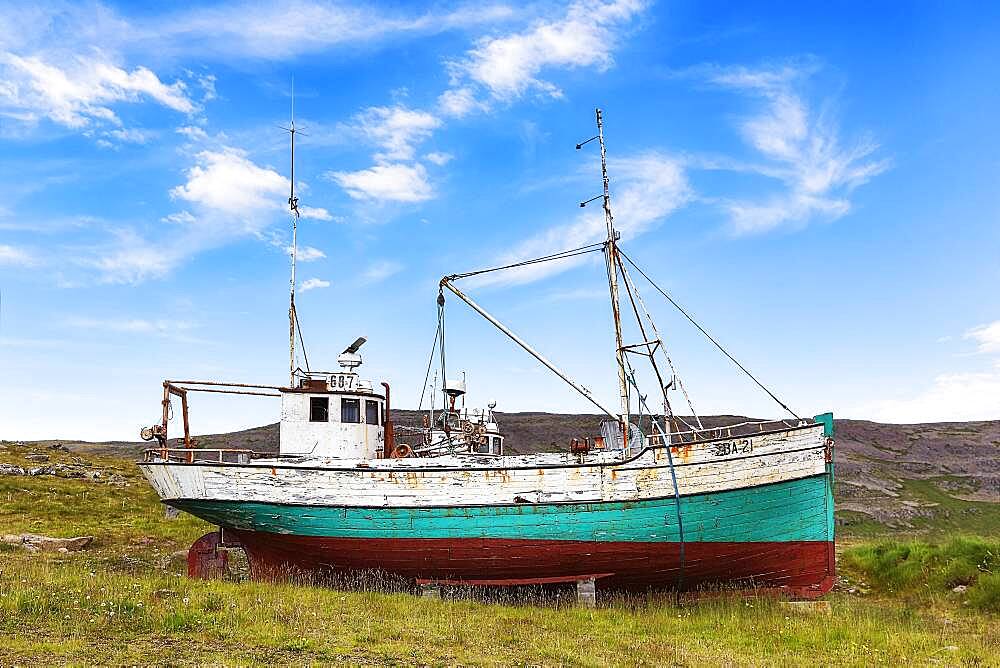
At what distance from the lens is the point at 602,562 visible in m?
15.5

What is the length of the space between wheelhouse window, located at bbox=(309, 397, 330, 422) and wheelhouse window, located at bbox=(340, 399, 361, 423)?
34 cm

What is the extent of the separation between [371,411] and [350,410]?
1.91 feet

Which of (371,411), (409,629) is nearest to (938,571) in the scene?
(409,629)

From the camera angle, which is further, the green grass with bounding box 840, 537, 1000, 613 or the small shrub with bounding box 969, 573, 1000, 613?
the green grass with bounding box 840, 537, 1000, 613

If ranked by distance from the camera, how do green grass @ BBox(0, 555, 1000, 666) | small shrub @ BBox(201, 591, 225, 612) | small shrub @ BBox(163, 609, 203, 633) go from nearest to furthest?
green grass @ BBox(0, 555, 1000, 666), small shrub @ BBox(163, 609, 203, 633), small shrub @ BBox(201, 591, 225, 612)

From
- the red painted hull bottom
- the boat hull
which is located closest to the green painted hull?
the boat hull

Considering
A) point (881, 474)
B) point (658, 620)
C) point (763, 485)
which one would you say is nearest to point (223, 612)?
point (658, 620)

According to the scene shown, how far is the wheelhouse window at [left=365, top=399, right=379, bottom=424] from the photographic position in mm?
18562

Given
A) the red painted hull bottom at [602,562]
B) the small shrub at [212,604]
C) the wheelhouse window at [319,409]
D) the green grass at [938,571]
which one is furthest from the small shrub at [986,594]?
the small shrub at [212,604]

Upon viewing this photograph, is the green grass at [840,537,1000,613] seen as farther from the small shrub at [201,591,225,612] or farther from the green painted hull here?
the small shrub at [201,591,225,612]

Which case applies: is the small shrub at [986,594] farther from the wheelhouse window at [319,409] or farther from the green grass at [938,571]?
the wheelhouse window at [319,409]

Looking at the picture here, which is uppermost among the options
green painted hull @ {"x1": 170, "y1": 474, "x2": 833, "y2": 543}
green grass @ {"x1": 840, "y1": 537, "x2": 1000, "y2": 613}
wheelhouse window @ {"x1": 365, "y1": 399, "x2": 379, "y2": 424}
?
wheelhouse window @ {"x1": 365, "y1": 399, "x2": 379, "y2": 424}

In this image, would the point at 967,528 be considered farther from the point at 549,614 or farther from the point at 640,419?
the point at 549,614

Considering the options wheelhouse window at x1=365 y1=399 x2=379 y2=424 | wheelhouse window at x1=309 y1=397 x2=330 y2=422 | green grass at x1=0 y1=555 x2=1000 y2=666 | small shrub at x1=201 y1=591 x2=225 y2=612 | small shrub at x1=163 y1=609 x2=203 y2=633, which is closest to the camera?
green grass at x1=0 y1=555 x2=1000 y2=666
